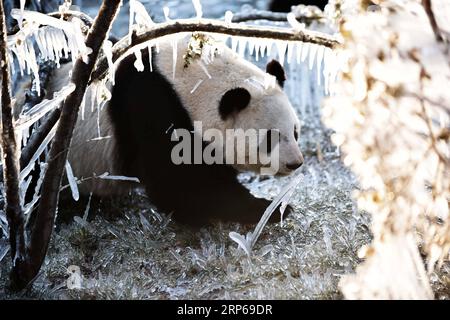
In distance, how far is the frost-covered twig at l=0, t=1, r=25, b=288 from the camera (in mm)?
2660

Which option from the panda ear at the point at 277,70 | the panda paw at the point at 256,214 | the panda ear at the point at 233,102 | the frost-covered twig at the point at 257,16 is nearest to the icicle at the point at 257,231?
the panda paw at the point at 256,214

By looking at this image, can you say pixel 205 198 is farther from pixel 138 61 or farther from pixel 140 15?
pixel 140 15

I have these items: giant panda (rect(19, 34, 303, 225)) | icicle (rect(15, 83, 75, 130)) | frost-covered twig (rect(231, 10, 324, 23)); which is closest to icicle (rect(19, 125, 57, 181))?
icicle (rect(15, 83, 75, 130))

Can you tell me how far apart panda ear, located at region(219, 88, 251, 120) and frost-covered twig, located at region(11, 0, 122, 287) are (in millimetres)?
1176

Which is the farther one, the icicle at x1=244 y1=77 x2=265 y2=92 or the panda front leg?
the icicle at x1=244 y1=77 x2=265 y2=92

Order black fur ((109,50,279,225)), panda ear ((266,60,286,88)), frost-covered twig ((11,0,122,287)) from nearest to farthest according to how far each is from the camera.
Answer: frost-covered twig ((11,0,122,287))
black fur ((109,50,279,225))
panda ear ((266,60,286,88))

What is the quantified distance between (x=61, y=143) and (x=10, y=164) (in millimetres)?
266

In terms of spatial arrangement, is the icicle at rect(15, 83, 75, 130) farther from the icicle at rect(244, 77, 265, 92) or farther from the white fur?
the icicle at rect(244, 77, 265, 92)

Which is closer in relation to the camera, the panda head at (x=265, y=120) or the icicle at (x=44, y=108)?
the icicle at (x=44, y=108)

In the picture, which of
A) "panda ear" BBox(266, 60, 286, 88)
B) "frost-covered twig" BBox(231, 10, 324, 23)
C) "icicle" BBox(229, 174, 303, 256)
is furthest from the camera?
"frost-covered twig" BBox(231, 10, 324, 23)

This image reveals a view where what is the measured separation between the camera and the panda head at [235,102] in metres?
3.86

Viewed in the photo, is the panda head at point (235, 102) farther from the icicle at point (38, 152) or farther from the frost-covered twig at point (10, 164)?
the frost-covered twig at point (10, 164)

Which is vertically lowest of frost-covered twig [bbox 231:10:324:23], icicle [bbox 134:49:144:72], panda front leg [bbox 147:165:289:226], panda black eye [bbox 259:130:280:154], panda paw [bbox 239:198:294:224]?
panda paw [bbox 239:198:294:224]
